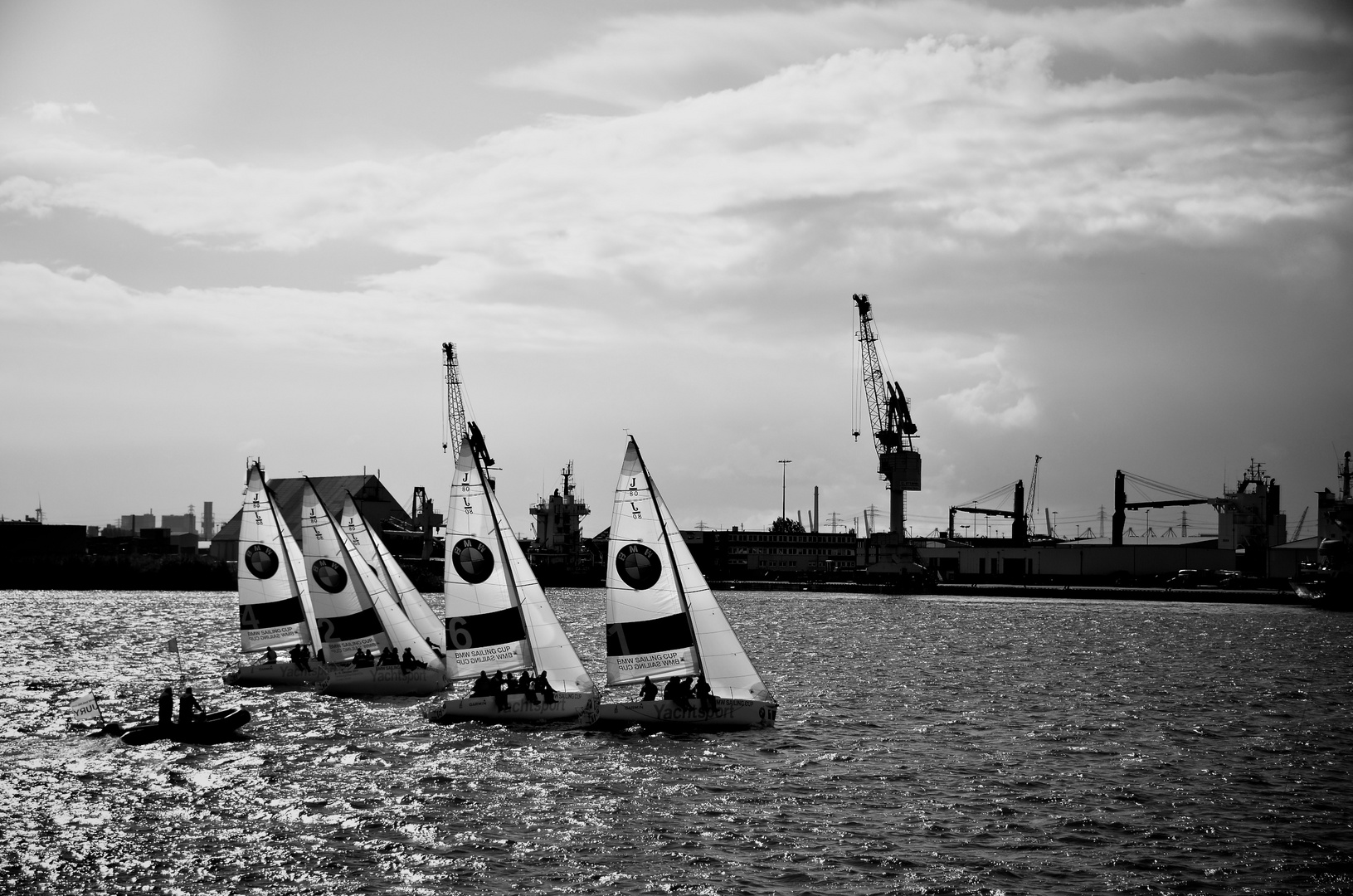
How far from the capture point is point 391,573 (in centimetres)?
6141

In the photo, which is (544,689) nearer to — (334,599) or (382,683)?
(382,683)

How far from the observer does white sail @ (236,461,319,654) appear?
57.8 metres

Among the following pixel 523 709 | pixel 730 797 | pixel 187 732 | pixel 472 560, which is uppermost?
pixel 472 560

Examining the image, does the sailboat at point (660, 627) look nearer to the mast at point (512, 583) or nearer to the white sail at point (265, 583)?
the mast at point (512, 583)

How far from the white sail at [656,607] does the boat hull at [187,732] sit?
12412mm

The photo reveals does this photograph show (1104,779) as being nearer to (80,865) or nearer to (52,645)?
(80,865)

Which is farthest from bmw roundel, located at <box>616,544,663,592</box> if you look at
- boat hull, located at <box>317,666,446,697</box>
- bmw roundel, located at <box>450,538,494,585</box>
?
boat hull, located at <box>317,666,446,697</box>

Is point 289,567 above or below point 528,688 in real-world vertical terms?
above

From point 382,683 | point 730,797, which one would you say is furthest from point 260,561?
point 730,797

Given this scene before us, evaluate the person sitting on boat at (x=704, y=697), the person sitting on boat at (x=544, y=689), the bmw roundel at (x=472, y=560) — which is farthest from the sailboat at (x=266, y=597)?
the person sitting on boat at (x=704, y=697)

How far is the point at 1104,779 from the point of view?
37.4m

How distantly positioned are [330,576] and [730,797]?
2775 cm

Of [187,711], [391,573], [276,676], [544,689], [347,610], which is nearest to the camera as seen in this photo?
[187,711]

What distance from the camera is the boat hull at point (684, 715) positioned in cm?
4259
